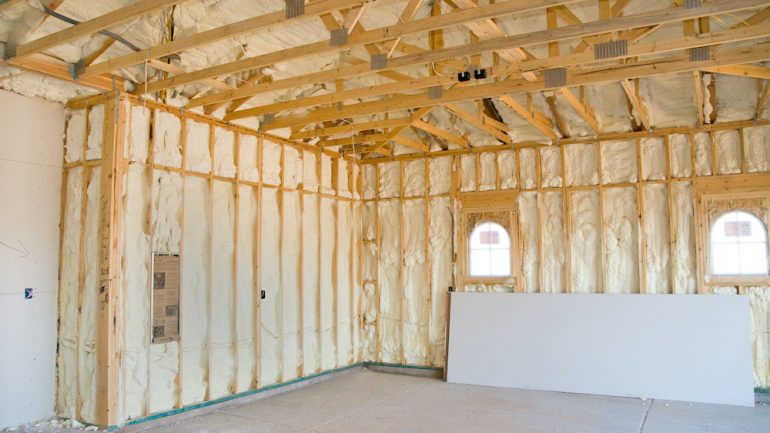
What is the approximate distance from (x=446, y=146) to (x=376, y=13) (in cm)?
359

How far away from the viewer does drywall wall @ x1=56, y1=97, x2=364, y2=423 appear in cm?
590

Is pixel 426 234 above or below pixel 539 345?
above

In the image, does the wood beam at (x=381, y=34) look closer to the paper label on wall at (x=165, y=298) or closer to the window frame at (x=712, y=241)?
the paper label on wall at (x=165, y=298)

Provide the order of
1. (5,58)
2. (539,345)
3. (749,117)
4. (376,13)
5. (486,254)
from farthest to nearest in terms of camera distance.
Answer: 1. (486,254)
2. (539,345)
3. (749,117)
4. (376,13)
5. (5,58)

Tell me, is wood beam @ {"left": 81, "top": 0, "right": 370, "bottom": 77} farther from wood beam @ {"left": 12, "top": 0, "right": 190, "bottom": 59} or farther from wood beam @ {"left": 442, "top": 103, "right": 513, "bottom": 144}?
wood beam @ {"left": 442, "top": 103, "right": 513, "bottom": 144}

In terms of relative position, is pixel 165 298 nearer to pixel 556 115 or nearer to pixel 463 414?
pixel 463 414

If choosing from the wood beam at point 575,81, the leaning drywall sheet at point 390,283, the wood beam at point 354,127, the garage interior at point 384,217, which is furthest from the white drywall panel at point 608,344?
the wood beam at point 575,81

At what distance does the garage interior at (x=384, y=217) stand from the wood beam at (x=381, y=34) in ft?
0.07

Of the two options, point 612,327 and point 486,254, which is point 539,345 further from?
point 486,254

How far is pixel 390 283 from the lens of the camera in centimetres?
932

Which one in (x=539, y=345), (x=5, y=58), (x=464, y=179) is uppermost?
(x=5, y=58)

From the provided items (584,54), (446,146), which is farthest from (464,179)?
(584,54)

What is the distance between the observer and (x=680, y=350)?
712cm

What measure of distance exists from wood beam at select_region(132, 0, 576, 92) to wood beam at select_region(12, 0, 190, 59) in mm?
500
